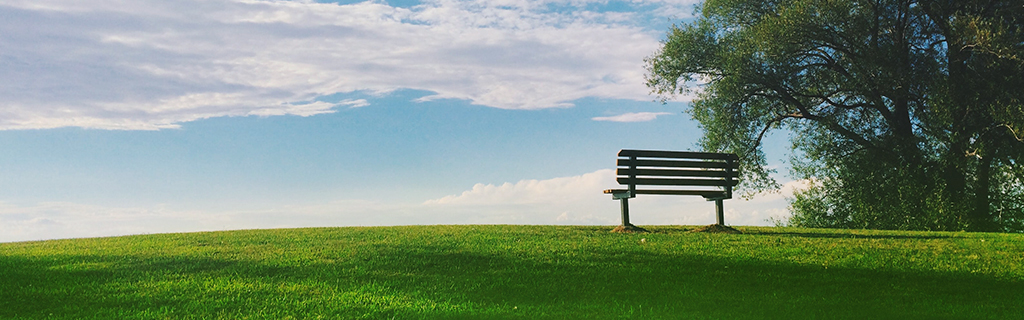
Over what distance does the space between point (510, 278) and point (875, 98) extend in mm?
18364

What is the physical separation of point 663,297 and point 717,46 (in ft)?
57.6

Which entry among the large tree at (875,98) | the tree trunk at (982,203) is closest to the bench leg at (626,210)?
the large tree at (875,98)

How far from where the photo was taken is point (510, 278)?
9.02m

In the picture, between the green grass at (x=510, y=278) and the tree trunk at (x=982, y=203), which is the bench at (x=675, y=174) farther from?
the tree trunk at (x=982, y=203)

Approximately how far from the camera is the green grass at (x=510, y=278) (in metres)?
7.53

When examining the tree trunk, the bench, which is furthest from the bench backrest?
the tree trunk

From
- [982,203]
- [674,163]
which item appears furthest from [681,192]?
[982,203]

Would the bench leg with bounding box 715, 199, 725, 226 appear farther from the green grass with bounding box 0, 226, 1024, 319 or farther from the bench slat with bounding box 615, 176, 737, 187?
the green grass with bounding box 0, 226, 1024, 319

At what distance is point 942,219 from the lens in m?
21.6

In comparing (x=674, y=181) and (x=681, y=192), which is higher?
(x=674, y=181)

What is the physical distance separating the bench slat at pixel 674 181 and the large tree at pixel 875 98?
6669 mm

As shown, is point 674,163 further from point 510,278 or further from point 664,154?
point 510,278

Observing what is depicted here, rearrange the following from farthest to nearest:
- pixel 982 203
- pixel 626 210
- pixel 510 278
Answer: pixel 982 203 < pixel 626 210 < pixel 510 278

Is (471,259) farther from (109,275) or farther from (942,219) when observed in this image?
(942,219)
